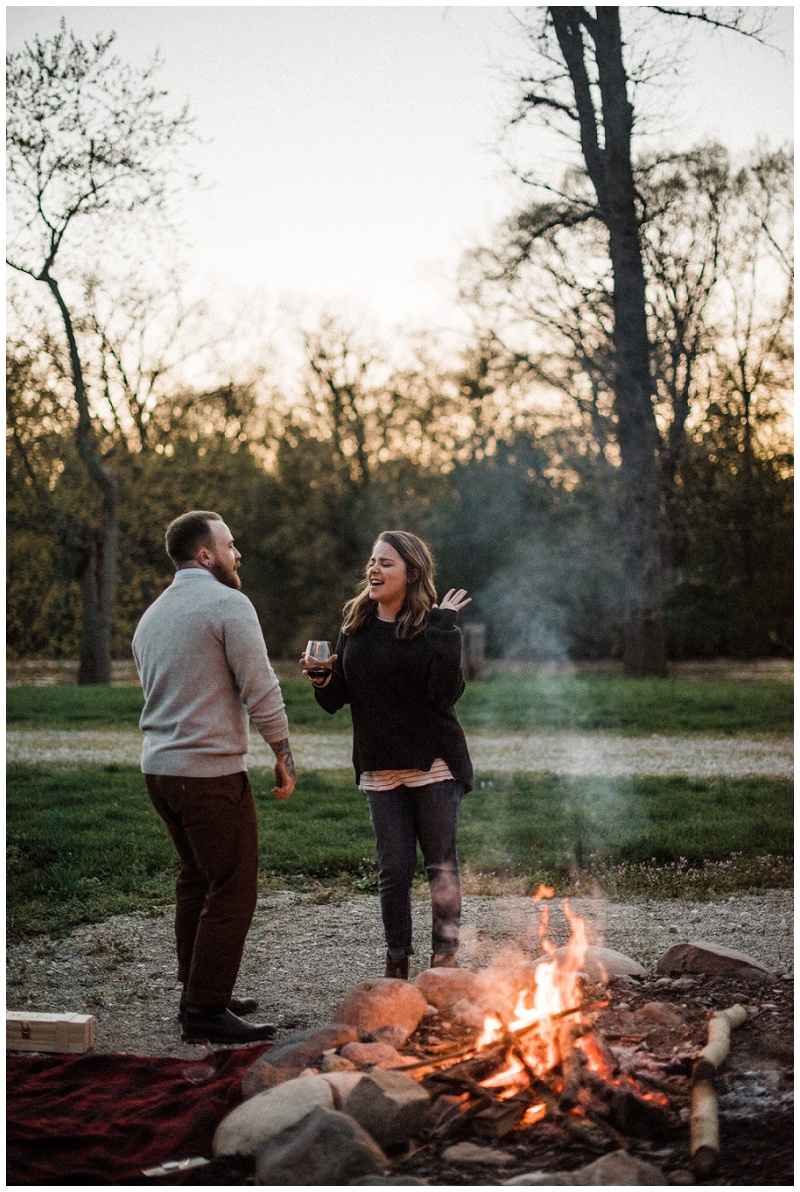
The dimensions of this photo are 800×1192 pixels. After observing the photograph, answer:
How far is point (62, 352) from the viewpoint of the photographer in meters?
17.8

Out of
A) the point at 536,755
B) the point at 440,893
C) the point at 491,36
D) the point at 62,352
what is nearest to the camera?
the point at 440,893

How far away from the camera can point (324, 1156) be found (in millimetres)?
2809

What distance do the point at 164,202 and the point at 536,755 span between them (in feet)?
30.2

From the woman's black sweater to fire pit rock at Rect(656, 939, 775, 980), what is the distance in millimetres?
1072

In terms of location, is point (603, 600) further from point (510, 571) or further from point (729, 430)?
point (729, 430)

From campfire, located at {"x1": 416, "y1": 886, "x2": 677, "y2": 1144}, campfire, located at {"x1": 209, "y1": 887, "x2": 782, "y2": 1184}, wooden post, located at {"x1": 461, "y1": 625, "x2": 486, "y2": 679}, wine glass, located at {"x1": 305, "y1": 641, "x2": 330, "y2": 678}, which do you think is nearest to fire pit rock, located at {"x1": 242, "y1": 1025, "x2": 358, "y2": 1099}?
campfire, located at {"x1": 209, "y1": 887, "x2": 782, "y2": 1184}

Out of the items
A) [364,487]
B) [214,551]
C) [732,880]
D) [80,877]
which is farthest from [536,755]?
[364,487]

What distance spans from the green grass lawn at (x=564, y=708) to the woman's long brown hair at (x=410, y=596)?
332 inches

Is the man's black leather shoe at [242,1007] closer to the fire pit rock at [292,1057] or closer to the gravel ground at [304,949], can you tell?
the gravel ground at [304,949]

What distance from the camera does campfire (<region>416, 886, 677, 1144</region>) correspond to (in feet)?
9.73

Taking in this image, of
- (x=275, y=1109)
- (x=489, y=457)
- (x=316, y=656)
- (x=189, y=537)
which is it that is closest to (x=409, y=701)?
(x=316, y=656)

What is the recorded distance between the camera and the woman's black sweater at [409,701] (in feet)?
13.1

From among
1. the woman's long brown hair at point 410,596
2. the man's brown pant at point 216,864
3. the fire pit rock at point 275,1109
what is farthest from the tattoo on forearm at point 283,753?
the fire pit rock at point 275,1109

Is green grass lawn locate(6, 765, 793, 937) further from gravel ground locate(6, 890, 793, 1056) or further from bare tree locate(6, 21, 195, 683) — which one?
bare tree locate(6, 21, 195, 683)
